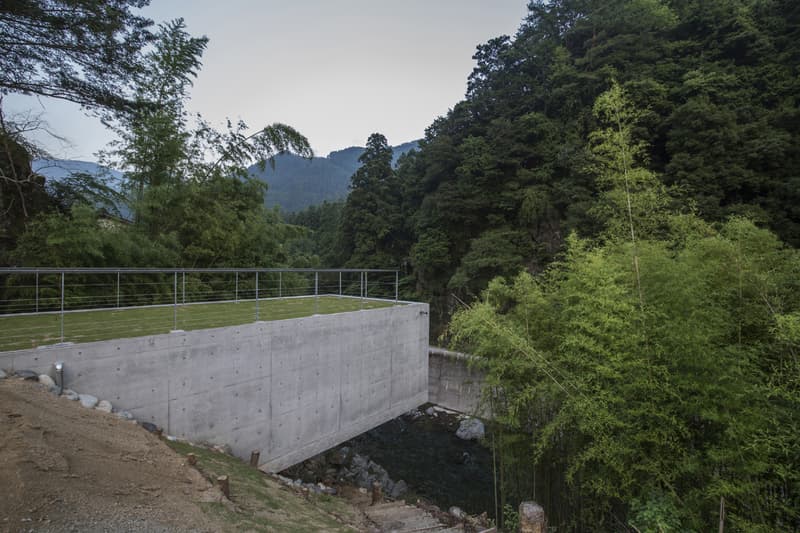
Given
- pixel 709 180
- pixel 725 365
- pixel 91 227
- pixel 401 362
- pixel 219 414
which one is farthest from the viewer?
pixel 709 180

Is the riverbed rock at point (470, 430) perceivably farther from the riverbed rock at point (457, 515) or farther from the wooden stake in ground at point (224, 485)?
the wooden stake in ground at point (224, 485)

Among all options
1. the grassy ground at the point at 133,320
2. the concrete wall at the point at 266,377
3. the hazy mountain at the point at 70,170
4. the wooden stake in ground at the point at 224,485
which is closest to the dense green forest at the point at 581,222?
the hazy mountain at the point at 70,170

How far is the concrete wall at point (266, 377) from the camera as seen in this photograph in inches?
163

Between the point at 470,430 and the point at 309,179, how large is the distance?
7210 centimetres

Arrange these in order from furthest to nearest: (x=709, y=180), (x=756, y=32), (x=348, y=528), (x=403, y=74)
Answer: (x=403, y=74) → (x=756, y=32) → (x=709, y=180) → (x=348, y=528)

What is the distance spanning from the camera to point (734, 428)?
9.25 feet

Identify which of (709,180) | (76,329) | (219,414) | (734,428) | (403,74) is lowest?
(219,414)

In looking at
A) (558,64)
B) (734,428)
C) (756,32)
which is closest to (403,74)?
(558,64)

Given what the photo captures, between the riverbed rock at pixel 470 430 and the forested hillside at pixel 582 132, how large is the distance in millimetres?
3498

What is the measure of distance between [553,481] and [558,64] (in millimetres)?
16907

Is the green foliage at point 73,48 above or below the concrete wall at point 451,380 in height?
above

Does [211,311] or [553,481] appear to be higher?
[211,311]

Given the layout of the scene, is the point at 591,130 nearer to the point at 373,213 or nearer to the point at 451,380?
the point at 451,380

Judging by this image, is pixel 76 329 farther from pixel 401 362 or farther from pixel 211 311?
pixel 401 362
